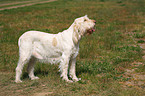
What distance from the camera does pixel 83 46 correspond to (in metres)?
9.88

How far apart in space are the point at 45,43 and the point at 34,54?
1.46ft

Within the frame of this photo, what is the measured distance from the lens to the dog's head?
574 cm

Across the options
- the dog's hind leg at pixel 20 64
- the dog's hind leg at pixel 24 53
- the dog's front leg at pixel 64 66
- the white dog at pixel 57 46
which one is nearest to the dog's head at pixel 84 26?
the white dog at pixel 57 46

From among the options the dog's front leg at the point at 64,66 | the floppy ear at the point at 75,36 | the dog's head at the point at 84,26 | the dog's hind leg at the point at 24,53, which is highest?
the dog's head at the point at 84,26

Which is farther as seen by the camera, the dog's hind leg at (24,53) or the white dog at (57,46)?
the dog's hind leg at (24,53)

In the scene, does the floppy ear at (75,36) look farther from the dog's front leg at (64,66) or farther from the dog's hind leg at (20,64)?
the dog's hind leg at (20,64)

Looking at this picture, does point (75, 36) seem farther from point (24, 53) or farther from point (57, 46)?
point (24, 53)

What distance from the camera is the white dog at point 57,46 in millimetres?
5805

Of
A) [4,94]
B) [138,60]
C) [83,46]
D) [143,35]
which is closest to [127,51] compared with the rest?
[138,60]

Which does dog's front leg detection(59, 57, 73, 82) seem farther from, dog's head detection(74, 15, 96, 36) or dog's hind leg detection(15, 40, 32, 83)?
dog's hind leg detection(15, 40, 32, 83)

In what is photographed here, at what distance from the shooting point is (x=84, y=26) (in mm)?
5766

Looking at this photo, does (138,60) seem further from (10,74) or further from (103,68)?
(10,74)

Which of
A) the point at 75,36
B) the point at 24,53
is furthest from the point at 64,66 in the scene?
the point at 24,53

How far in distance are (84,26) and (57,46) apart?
0.91 meters
